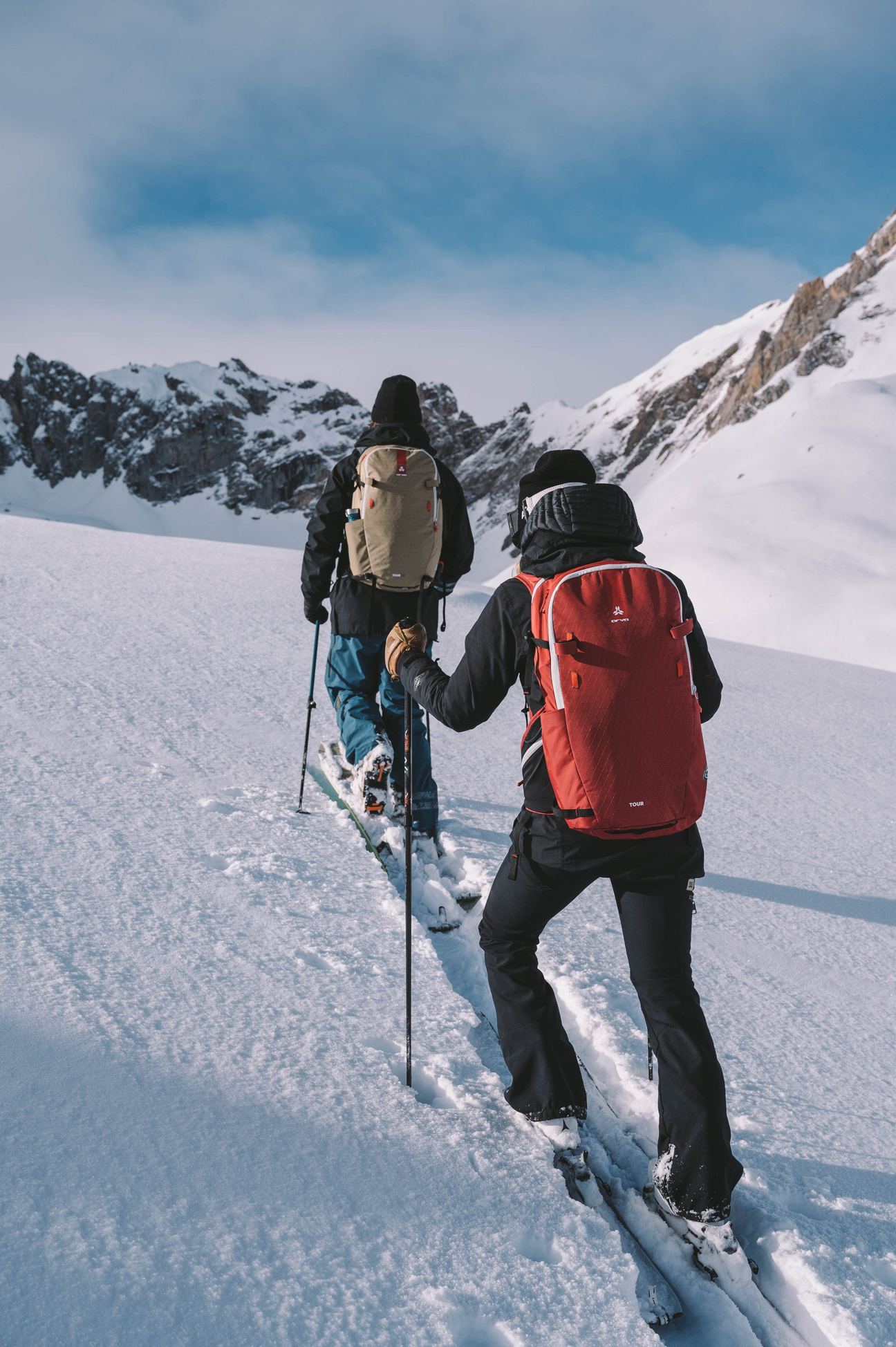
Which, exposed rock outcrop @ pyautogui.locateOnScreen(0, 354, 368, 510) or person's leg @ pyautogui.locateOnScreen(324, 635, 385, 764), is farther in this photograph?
exposed rock outcrop @ pyautogui.locateOnScreen(0, 354, 368, 510)

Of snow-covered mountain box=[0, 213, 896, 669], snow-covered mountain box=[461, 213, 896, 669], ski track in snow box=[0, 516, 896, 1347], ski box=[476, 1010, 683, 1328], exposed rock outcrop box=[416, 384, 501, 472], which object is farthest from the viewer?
exposed rock outcrop box=[416, 384, 501, 472]

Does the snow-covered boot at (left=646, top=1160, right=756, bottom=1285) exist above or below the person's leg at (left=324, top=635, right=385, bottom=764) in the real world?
below

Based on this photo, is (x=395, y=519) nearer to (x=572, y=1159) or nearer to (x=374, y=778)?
(x=374, y=778)

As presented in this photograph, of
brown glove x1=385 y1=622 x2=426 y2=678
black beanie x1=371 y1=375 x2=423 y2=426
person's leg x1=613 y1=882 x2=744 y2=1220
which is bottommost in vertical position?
person's leg x1=613 y1=882 x2=744 y2=1220

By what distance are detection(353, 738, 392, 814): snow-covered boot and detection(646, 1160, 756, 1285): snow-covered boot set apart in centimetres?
225

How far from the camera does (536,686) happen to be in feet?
6.42

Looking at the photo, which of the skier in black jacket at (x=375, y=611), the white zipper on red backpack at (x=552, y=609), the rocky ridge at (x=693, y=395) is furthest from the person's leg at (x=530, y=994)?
the rocky ridge at (x=693, y=395)

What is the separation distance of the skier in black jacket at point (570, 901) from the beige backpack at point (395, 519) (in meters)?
1.70

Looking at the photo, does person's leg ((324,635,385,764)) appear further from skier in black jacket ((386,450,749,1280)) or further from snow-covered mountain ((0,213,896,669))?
snow-covered mountain ((0,213,896,669))

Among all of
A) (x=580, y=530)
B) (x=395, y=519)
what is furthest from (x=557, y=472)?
(x=395, y=519)

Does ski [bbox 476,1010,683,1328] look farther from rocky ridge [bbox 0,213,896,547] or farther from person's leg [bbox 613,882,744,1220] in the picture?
rocky ridge [bbox 0,213,896,547]

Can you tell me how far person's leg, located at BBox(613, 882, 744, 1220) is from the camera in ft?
5.84

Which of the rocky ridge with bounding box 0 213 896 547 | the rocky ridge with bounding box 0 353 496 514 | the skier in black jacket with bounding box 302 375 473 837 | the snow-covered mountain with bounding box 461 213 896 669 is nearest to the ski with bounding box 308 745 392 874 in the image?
the skier in black jacket with bounding box 302 375 473 837

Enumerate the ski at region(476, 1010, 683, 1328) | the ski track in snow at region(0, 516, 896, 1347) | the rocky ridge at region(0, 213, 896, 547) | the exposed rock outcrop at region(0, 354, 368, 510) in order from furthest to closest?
the exposed rock outcrop at region(0, 354, 368, 510) < the rocky ridge at region(0, 213, 896, 547) < the ski at region(476, 1010, 683, 1328) < the ski track in snow at region(0, 516, 896, 1347)
